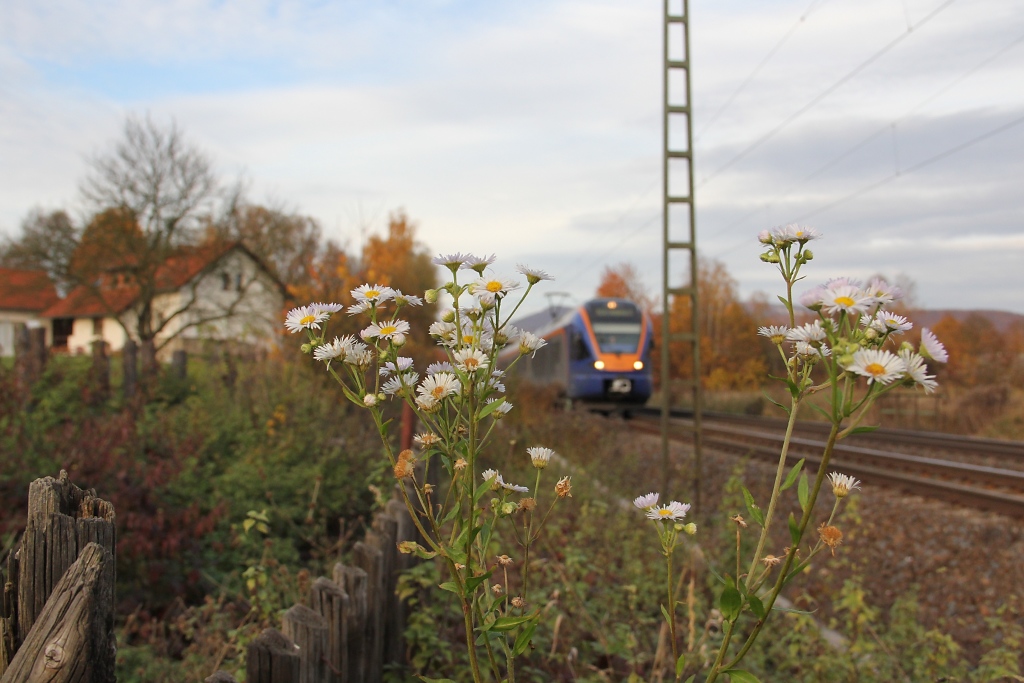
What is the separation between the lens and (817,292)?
1.31 metres

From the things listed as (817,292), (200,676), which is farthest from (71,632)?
(200,676)

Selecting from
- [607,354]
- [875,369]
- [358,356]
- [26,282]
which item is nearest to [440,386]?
[358,356]

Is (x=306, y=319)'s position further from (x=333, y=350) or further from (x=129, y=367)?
(x=129, y=367)

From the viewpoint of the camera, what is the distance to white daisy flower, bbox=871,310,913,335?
4.25 ft

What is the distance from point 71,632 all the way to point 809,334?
1.23m

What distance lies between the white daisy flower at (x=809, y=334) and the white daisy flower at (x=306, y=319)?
0.79m

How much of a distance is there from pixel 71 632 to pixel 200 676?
201 cm

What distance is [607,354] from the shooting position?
18797mm

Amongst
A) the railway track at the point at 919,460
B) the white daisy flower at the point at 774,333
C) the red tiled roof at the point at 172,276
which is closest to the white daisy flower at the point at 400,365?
the white daisy flower at the point at 774,333

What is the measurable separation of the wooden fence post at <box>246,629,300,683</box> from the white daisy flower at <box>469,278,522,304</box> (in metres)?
1.16

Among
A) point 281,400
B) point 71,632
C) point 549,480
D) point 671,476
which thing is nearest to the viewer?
point 71,632

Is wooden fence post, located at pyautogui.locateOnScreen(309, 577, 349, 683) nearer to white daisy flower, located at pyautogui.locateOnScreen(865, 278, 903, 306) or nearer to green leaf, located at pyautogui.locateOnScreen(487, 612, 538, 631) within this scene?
green leaf, located at pyautogui.locateOnScreen(487, 612, 538, 631)

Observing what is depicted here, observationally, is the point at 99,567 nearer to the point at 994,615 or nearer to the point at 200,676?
the point at 200,676

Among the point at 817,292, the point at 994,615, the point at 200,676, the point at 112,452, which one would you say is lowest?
the point at 994,615
